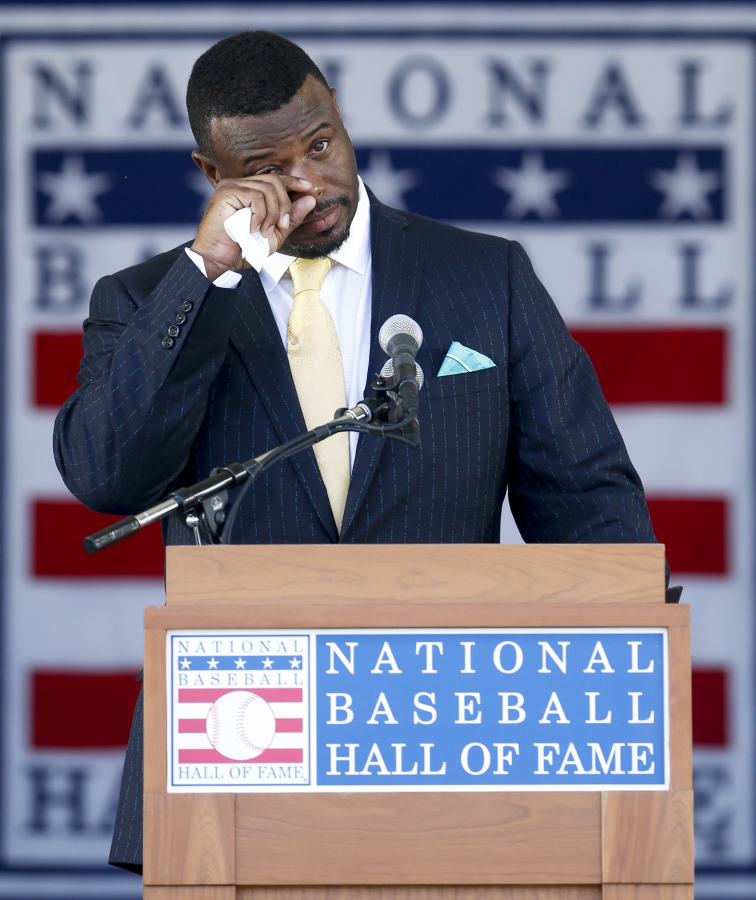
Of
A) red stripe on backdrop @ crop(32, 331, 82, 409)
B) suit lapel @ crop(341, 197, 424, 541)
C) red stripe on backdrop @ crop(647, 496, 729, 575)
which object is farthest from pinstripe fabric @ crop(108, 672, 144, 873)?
red stripe on backdrop @ crop(647, 496, 729, 575)

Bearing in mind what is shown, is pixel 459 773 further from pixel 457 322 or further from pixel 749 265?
pixel 749 265

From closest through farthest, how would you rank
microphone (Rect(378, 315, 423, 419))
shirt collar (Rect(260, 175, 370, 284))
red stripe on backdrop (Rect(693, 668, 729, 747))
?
microphone (Rect(378, 315, 423, 419))
shirt collar (Rect(260, 175, 370, 284))
red stripe on backdrop (Rect(693, 668, 729, 747))

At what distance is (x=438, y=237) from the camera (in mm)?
1790

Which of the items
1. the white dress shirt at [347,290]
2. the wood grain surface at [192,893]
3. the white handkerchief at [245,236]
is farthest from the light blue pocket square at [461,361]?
the wood grain surface at [192,893]

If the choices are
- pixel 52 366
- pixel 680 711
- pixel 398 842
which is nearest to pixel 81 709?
pixel 52 366

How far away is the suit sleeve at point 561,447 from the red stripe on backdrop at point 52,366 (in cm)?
→ 162

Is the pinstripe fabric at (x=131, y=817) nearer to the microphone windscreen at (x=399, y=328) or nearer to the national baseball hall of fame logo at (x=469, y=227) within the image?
the microphone windscreen at (x=399, y=328)

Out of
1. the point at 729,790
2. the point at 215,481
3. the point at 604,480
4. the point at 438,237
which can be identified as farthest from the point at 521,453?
the point at 729,790

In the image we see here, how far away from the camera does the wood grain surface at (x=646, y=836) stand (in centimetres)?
106

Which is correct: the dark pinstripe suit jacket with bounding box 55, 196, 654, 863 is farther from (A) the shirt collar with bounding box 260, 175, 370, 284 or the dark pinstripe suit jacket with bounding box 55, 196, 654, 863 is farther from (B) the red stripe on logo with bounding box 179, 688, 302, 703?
(B) the red stripe on logo with bounding box 179, 688, 302, 703

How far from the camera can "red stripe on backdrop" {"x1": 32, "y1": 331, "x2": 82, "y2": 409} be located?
3006 millimetres

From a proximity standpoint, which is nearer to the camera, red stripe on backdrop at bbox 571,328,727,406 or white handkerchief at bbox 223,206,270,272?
white handkerchief at bbox 223,206,270,272

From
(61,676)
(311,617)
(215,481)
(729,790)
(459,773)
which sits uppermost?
(215,481)

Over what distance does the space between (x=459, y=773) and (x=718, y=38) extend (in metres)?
2.45
